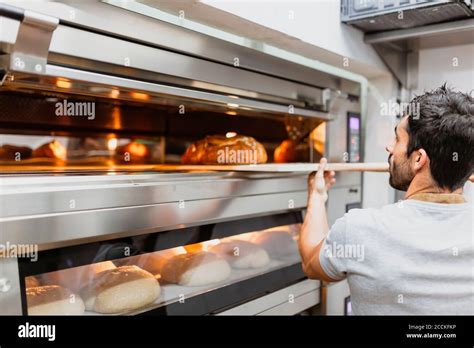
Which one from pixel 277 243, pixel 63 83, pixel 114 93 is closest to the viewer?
pixel 63 83

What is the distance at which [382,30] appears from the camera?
158 centimetres

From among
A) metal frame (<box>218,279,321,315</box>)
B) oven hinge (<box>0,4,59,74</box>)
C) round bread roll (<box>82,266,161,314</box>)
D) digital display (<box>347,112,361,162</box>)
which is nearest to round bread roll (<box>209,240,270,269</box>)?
metal frame (<box>218,279,321,315</box>)

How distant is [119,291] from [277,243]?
63 cm

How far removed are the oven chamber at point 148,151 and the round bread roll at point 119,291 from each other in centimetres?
2

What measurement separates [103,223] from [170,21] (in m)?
0.51

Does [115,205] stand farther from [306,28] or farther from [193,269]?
[306,28]

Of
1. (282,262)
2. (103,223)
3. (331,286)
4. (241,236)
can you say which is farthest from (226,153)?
(331,286)

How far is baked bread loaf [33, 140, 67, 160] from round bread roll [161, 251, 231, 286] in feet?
1.58

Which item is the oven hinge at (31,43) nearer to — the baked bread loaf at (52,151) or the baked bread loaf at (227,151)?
the baked bread loaf at (52,151)

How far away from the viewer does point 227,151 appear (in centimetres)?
142

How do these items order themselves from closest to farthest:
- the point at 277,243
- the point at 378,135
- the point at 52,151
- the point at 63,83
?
1. the point at 63,83
2. the point at 52,151
3. the point at 277,243
4. the point at 378,135

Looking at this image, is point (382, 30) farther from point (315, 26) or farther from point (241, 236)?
point (241, 236)

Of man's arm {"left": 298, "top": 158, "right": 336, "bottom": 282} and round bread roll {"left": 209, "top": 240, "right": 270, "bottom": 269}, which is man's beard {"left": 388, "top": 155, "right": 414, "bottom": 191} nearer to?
man's arm {"left": 298, "top": 158, "right": 336, "bottom": 282}

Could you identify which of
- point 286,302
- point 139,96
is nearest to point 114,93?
point 139,96
